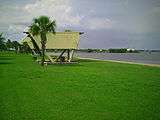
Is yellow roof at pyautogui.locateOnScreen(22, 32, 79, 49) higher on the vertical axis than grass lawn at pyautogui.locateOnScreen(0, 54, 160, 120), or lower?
higher

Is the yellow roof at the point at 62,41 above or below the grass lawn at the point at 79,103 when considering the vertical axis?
above

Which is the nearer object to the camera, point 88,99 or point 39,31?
point 88,99

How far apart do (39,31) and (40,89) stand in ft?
66.1

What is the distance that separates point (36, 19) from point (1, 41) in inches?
1701

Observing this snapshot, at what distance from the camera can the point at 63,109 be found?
8.93m

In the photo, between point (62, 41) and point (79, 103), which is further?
point (62, 41)

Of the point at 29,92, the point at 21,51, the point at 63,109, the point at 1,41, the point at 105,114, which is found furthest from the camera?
the point at 21,51

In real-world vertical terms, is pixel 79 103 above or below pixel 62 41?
below

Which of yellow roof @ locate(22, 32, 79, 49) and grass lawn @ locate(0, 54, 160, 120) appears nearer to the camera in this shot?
grass lawn @ locate(0, 54, 160, 120)

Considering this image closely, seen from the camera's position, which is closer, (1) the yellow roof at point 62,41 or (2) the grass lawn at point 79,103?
(2) the grass lawn at point 79,103

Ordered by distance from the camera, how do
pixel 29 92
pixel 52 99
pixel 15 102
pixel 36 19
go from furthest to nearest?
pixel 36 19 < pixel 29 92 < pixel 52 99 < pixel 15 102

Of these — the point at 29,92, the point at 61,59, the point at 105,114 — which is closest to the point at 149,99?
the point at 105,114

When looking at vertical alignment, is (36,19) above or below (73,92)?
above

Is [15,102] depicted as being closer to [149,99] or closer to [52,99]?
[52,99]
